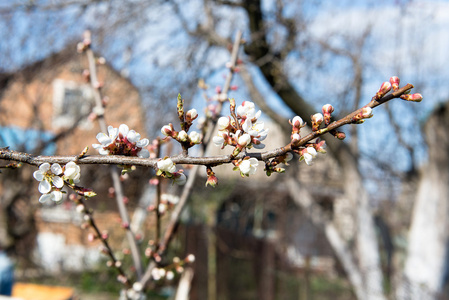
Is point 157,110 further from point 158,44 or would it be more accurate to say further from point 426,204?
point 426,204

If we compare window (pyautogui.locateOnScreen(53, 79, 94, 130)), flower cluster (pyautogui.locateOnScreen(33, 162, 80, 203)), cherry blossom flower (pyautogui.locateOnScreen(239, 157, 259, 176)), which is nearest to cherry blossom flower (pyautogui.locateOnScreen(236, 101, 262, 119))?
cherry blossom flower (pyautogui.locateOnScreen(239, 157, 259, 176))

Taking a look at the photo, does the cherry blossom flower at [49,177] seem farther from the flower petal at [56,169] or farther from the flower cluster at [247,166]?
the flower cluster at [247,166]

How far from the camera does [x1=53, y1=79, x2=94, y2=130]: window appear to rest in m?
6.21

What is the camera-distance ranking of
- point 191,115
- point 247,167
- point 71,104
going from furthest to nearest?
point 71,104, point 191,115, point 247,167

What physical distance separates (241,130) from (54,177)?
1.47ft

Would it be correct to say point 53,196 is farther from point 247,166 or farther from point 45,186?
point 247,166

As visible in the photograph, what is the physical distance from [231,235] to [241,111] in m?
5.38

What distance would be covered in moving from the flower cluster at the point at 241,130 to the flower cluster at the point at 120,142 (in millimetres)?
199

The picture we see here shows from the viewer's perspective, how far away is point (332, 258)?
9.54m

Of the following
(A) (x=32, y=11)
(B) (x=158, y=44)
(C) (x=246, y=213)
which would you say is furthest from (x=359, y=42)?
(C) (x=246, y=213)

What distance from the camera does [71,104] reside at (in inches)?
266

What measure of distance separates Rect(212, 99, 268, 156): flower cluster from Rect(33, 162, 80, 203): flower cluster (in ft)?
1.08

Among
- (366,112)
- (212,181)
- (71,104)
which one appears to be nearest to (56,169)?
(212,181)

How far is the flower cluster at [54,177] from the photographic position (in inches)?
41.1
